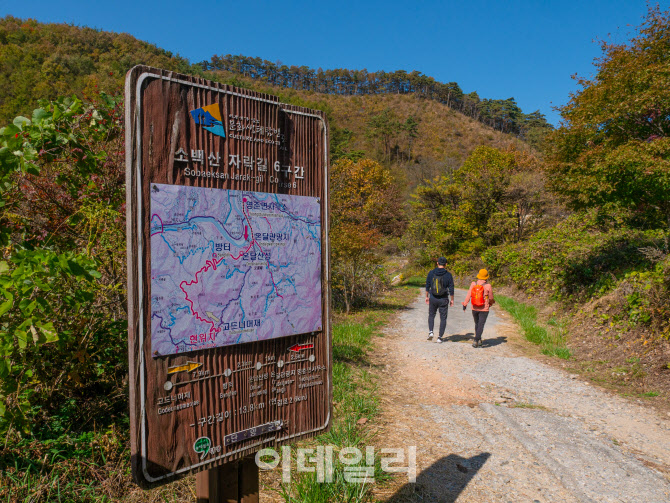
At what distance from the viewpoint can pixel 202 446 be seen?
168 cm

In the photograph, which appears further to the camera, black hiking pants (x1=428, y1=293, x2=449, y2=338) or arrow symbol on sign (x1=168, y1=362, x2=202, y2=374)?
black hiking pants (x1=428, y1=293, x2=449, y2=338)

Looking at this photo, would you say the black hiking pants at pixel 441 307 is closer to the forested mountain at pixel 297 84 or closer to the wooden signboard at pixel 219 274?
the wooden signboard at pixel 219 274

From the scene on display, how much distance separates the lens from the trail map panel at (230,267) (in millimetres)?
1633

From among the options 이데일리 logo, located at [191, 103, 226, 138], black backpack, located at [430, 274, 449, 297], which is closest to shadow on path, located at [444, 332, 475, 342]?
black backpack, located at [430, 274, 449, 297]

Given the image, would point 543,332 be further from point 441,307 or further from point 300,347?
point 300,347

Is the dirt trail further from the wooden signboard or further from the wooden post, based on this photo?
the wooden signboard

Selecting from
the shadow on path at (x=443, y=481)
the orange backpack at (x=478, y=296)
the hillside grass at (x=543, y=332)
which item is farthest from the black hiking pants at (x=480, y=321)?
the shadow on path at (x=443, y=481)

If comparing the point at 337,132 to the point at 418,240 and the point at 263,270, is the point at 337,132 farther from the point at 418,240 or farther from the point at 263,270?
the point at 263,270

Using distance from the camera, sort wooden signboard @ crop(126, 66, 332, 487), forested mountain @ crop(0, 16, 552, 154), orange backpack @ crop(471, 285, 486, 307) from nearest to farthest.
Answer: wooden signboard @ crop(126, 66, 332, 487)
orange backpack @ crop(471, 285, 486, 307)
forested mountain @ crop(0, 16, 552, 154)

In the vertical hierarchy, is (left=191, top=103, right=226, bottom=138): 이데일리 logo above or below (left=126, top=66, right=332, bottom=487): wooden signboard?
above

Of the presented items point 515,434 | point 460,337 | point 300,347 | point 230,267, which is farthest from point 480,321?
point 230,267

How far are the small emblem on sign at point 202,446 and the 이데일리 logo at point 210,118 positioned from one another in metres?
1.20

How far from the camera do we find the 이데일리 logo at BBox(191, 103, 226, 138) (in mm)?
1718

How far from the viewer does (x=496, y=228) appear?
2094cm
